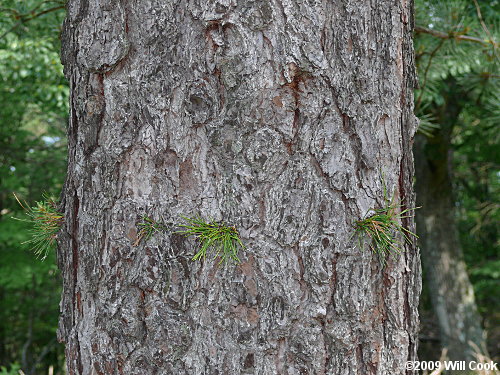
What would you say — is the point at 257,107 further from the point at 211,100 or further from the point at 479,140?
the point at 479,140

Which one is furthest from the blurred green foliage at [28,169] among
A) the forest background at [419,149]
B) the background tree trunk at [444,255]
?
the background tree trunk at [444,255]

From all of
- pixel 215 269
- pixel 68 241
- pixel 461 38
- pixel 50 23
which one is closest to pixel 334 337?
pixel 215 269

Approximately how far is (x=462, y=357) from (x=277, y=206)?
223 inches

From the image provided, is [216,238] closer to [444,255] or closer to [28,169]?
[444,255]

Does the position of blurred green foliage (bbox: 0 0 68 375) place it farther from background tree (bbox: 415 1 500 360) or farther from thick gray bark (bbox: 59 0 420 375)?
background tree (bbox: 415 1 500 360)

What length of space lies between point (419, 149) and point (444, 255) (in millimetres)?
1274

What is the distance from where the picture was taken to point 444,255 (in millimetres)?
6203

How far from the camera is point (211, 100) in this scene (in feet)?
3.97

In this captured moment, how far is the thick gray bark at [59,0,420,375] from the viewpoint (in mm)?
1199

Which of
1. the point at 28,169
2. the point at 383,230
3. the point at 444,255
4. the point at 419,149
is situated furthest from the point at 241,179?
the point at 28,169

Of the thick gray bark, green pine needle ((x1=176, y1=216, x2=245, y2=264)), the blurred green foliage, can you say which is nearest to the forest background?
the blurred green foliage

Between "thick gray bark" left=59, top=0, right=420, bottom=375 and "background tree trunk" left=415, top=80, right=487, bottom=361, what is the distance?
5129 millimetres

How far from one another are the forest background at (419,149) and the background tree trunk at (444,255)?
3 centimetres

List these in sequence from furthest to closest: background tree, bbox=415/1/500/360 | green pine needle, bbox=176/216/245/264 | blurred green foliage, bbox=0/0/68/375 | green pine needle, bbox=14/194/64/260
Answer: background tree, bbox=415/1/500/360 < blurred green foliage, bbox=0/0/68/375 < green pine needle, bbox=14/194/64/260 < green pine needle, bbox=176/216/245/264
